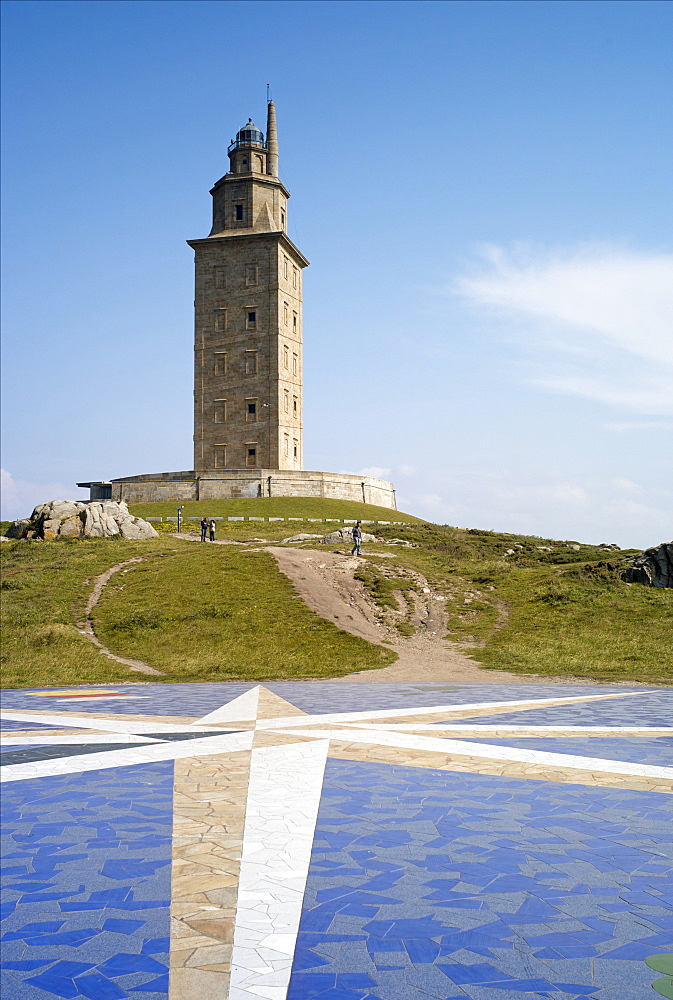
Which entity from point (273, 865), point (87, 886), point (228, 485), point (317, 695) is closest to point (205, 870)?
point (273, 865)

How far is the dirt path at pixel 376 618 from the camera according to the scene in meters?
20.1

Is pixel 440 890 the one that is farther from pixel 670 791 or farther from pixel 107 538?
pixel 107 538

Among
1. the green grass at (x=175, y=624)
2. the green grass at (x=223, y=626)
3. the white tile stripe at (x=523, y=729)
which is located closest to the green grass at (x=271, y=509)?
the green grass at (x=175, y=624)

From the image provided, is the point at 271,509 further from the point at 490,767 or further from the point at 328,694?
the point at 490,767

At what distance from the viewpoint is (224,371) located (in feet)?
232

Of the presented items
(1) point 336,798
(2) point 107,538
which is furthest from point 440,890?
(2) point 107,538

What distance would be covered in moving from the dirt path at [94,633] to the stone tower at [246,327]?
35.1m

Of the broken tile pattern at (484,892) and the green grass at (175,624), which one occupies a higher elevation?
the green grass at (175,624)

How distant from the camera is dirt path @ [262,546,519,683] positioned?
20062 millimetres

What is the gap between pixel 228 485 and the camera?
2393 inches

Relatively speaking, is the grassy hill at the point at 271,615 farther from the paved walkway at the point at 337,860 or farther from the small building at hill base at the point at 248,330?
the small building at hill base at the point at 248,330

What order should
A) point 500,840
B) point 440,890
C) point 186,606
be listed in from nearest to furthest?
point 440,890, point 500,840, point 186,606

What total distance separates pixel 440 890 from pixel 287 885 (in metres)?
1.07

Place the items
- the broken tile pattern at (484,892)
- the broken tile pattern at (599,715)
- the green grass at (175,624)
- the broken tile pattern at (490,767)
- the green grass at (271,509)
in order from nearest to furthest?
1. the broken tile pattern at (484,892)
2. the broken tile pattern at (490,767)
3. the broken tile pattern at (599,715)
4. the green grass at (175,624)
5. the green grass at (271,509)
